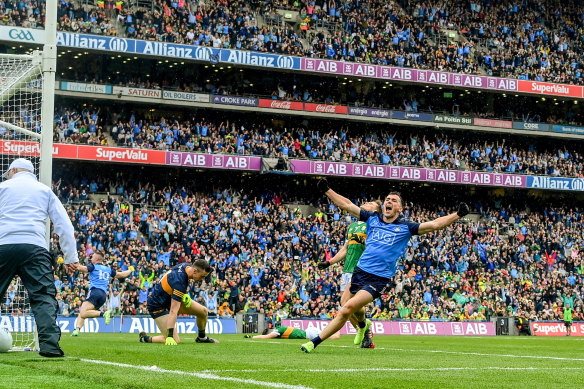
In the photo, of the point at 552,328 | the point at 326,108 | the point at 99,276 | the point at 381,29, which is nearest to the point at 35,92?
the point at 99,276

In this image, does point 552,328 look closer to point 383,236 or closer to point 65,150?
point 65,150

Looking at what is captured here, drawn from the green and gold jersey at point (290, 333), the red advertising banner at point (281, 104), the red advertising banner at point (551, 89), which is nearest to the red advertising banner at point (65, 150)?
the red advertising banner at point (281, 104)

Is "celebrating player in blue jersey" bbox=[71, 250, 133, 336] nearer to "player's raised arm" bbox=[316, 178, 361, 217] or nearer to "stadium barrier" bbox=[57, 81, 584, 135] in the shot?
"player's raised arm" bbox=[316, 178, 361, 217]

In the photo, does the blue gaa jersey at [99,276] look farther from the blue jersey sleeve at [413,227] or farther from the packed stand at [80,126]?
the packed stand at [80,126]

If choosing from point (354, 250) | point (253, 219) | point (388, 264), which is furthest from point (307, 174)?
point (388, 264)

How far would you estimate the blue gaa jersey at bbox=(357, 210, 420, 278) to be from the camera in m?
13.4

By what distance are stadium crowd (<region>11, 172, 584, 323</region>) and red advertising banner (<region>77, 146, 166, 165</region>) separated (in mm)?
1589

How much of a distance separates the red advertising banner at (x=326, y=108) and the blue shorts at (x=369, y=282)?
38.6 meters

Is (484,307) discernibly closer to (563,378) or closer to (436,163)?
(436,163)

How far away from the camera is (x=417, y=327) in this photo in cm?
3638

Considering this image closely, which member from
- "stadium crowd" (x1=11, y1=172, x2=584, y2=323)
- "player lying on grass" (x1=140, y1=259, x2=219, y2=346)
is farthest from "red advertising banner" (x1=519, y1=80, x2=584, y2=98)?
"player lying on grass" (x1=140, y1=259, x2=219, y2=346)

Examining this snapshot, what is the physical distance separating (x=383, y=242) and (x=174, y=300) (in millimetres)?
4216

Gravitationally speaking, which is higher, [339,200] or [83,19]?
[83,19]

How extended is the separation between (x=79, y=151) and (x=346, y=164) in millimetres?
14945
